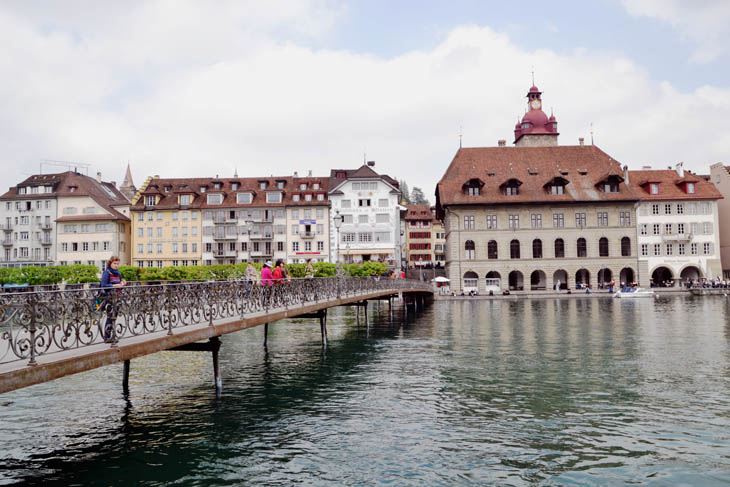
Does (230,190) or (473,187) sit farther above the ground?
(230,190)

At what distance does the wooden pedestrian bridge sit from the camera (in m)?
10.1

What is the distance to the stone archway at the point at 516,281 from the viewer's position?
77.8 m

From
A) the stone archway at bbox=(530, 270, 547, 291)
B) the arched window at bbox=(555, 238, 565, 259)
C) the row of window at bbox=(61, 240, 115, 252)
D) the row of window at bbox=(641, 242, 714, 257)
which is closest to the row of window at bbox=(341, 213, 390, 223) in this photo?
the stone archway at bbox=(530, 270, 547, 291)

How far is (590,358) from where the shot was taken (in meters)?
25.4

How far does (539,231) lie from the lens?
77.9 m

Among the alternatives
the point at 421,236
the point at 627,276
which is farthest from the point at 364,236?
the point at 421,236

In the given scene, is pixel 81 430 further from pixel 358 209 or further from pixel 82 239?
pixel 82 239

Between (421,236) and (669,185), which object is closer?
(669,185)

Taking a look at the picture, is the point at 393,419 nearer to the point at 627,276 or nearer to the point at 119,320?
the point at 119,320

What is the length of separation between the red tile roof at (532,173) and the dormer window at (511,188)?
1.26ft

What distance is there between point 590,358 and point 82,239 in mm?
75931

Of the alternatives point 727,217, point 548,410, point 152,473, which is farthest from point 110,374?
point 727,217

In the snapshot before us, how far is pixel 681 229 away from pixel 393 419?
2966 inches

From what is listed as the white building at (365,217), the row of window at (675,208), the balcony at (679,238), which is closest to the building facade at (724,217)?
the row of window at (675,208)
